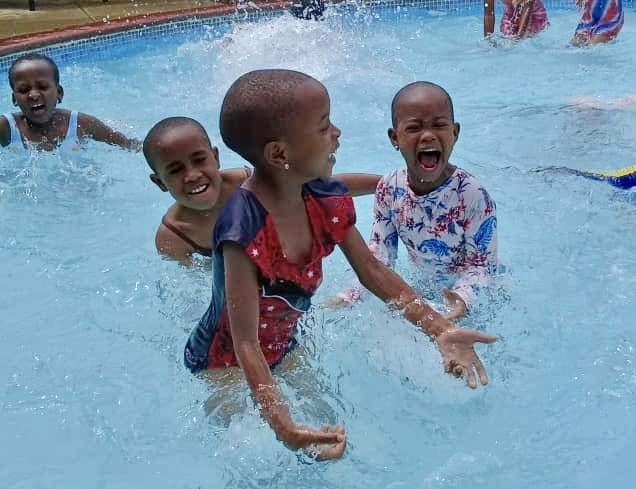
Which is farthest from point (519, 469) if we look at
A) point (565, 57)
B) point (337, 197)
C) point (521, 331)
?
point (565, 57)

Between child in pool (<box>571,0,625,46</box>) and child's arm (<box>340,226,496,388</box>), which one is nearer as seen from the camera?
child's arm (<box>340,226,496,388</box>)

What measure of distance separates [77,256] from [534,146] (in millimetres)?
3131

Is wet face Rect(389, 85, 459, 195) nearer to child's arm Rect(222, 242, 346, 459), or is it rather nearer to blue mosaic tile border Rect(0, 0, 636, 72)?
child's arm Rect(222, 242, 346, 459)

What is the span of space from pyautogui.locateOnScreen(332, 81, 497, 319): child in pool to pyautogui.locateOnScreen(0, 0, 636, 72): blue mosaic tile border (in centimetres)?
591

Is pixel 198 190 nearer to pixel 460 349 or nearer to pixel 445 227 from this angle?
pixel 445 227

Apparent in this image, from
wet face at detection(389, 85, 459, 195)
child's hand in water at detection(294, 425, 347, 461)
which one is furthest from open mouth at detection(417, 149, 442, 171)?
child's hand in water at detection(294, 425, 347, 461)

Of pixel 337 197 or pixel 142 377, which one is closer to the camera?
pixel 337 197

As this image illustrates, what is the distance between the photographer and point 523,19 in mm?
7641

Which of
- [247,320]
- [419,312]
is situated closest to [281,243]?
[247,320]

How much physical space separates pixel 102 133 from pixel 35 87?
0.49m

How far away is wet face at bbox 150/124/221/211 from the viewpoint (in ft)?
8.82

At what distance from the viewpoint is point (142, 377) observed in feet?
10.5

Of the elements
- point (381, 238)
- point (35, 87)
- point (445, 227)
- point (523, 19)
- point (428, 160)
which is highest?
point (428, 160)

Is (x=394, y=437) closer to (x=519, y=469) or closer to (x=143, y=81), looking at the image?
(x=519, y=469)
